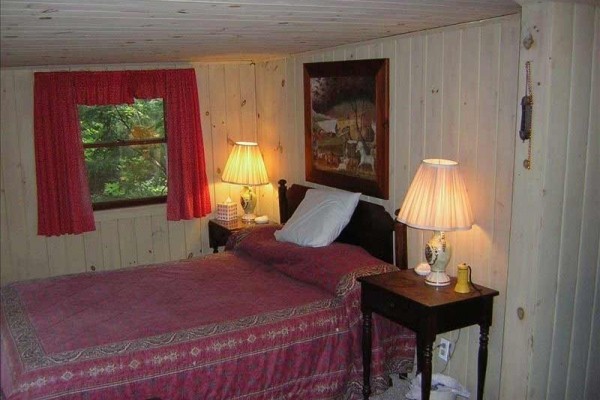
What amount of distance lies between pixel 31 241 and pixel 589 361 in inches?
143

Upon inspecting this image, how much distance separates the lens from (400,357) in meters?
3.36

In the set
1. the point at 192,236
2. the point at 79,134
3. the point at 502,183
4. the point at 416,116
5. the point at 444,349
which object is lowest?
the point at 444,349

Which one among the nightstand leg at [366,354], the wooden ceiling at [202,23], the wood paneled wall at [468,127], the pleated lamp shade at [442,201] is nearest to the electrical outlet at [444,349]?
the wood paneled wall at [468,127]

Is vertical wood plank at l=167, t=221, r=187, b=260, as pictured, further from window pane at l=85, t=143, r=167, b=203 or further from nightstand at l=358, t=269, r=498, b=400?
nightstand at l=358, t=269, r=498, b=400

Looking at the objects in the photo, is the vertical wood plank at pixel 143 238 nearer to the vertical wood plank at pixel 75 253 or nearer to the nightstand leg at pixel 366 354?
the vertical wood plank at pixel 75 253

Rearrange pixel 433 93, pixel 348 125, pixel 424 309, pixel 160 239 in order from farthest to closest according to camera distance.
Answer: pixel 160 239
pixel 348 125
pixel 433 93
pixel 424 309

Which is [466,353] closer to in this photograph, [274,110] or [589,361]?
[589,361]

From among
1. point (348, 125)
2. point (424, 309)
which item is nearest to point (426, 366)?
point (424, 309)

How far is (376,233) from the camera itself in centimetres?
362

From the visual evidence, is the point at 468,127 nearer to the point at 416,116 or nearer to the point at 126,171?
the point at 416,116

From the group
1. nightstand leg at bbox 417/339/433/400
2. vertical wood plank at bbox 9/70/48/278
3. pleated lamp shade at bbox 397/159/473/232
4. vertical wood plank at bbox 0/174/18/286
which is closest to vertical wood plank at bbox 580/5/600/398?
pleated lamp shade at bbox 397/159/473/232

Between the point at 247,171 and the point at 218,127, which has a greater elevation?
the point at 218,127

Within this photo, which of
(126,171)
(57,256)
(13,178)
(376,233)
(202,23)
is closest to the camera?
(202,23)

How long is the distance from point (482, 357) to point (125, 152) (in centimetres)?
308
